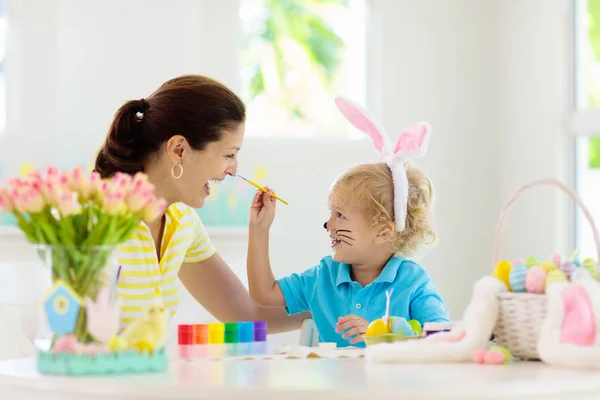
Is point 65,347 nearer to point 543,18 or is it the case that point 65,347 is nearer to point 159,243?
point 159,243

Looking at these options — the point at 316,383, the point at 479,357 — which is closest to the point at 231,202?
the point at 479,357

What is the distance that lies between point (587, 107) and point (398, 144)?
68.4 inches

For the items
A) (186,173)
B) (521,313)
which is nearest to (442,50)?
(186,173)

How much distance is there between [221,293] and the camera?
233cm

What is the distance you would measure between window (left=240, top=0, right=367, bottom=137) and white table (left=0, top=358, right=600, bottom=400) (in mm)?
2873

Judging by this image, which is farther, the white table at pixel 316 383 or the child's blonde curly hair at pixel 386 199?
the child's blonde curly hair at pixel 386 199

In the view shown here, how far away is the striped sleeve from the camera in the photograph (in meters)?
2.29

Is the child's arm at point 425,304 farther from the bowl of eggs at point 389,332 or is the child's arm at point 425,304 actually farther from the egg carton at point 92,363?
the egg carton at point 92,363

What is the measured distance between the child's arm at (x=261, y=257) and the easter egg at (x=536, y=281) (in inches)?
35.2

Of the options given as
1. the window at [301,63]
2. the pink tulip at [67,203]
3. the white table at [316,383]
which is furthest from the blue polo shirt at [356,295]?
the window at [301,63]

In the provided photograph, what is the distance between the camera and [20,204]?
1211mm

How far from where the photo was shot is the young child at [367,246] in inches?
82.2

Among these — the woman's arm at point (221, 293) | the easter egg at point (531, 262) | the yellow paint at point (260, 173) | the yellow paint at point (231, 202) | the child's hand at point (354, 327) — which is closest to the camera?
the easter egg at point (531, 262)

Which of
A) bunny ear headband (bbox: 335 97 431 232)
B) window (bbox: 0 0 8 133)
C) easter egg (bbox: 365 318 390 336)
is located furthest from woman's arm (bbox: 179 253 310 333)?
window (bbox: 0 0 8 133)
